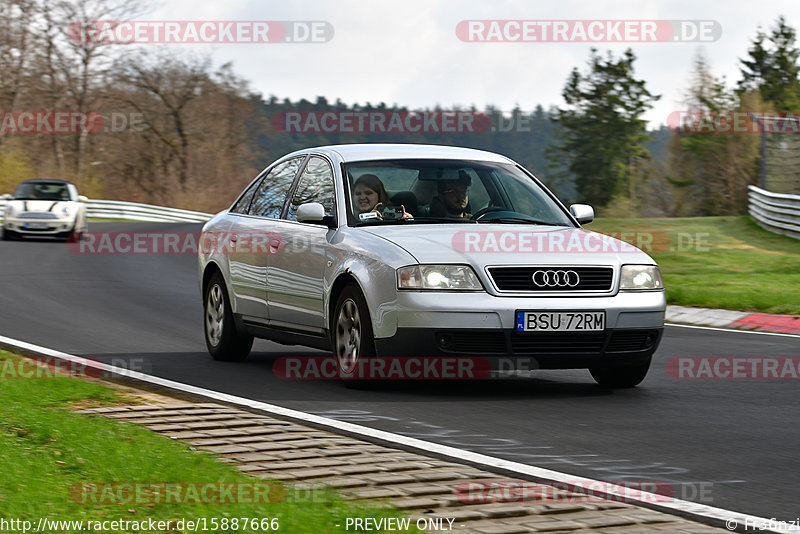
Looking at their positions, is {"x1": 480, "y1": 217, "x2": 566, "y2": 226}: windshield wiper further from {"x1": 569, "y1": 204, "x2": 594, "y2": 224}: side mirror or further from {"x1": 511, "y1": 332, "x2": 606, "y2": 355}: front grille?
{"x1": 511, "y1": 332, "x2": 606, "y2": 355}: front grille

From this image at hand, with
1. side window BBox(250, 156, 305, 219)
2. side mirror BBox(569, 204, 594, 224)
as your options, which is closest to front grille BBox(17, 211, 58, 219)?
side window BBox(250, 156, 305, 219)

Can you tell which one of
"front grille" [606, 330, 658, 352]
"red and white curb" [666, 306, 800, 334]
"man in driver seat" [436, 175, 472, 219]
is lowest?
"red and white curb" [666, 306, 800, 334]

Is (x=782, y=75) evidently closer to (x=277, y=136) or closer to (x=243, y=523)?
(x=277, y=136)

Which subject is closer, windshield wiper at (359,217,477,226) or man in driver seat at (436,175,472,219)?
windshield wiper at (359,217,477,226)

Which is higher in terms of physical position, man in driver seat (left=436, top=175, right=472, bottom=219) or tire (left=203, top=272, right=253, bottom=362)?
man in driver seat (left=436, top=175, right=472, bottom=219)

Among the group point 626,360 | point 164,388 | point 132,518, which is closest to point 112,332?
point 164,388

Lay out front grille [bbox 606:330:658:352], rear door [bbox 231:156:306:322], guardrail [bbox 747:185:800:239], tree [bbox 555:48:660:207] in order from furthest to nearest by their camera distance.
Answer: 1. tree [bbox 555:48:660:207]
2. guardrail [bbox 747:185:800:239]
3. rear door [bbox 231:156:306:322]
4. front grille [bbox 606:330:658:352]

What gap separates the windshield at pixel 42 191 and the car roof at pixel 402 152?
22.8m

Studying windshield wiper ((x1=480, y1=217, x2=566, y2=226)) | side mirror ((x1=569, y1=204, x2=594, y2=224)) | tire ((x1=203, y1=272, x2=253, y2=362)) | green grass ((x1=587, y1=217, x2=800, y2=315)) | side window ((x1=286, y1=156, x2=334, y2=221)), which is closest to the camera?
windshield wiper ((x1=480, y1=217, x2=566, y2=226))

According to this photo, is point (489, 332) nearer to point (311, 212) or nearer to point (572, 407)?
point (572, 407)

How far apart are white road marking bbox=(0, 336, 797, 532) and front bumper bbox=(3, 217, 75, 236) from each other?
22.7 m

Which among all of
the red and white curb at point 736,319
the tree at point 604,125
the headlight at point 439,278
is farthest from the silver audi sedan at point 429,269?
the tree at point 604,125

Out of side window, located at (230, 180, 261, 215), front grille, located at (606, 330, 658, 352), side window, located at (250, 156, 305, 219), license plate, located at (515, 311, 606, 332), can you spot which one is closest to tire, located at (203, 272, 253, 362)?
side window, located at (230, 180, 261, 215)

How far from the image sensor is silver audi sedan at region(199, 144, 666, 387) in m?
8.34
